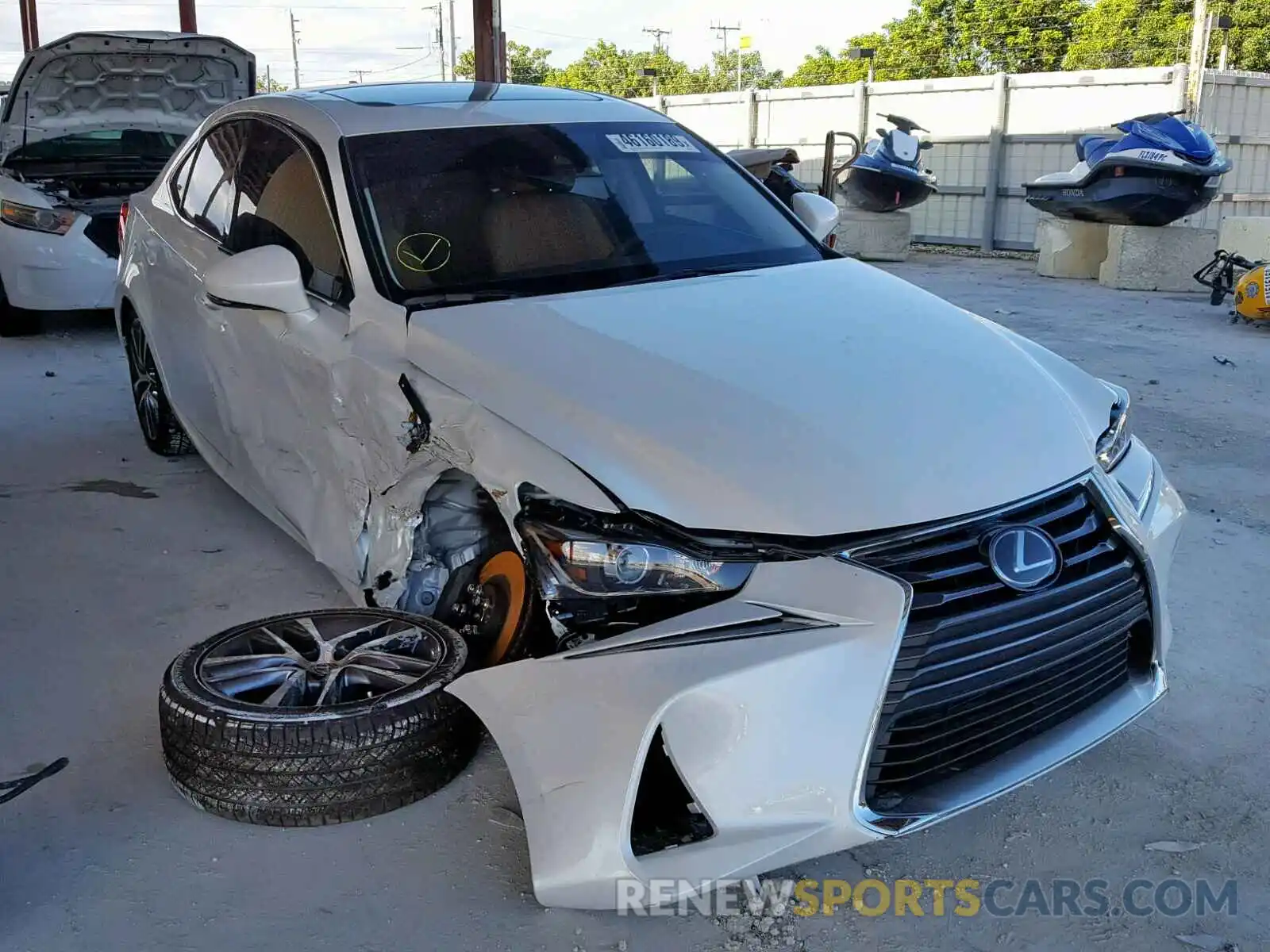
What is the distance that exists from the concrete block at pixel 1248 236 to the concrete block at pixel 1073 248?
3.92ft

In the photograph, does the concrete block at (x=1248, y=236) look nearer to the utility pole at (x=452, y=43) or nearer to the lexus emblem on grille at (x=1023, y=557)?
the lexus emblem on grille at (x=1023, y=557)

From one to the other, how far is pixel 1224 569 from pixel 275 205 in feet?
10.7

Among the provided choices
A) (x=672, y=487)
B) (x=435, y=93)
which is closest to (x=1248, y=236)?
(x=435, y=93)

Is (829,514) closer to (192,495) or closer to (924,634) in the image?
(924,634)

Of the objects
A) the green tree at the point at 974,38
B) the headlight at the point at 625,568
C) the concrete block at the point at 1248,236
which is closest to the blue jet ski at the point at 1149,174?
the concrete block at the point at 1248,236

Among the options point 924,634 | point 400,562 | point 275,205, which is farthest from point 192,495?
point 924,634

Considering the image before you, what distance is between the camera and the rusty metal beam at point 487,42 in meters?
10.2

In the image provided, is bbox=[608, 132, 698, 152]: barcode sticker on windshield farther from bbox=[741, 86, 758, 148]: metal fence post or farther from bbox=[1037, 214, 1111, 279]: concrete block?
bbox=[741, 86, 758, 148]: metal fence post

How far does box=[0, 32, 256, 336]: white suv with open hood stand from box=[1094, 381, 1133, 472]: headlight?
20.2 feet

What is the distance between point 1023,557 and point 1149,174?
10463 mm

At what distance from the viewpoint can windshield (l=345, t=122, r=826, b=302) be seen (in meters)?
2.98

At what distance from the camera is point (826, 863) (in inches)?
91.9

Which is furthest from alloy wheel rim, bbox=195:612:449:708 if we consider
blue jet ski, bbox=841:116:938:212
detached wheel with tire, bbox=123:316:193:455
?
blue jet ski, bbox=841:116:938:212

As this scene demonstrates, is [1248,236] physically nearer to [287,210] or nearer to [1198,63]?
[1198,63]
